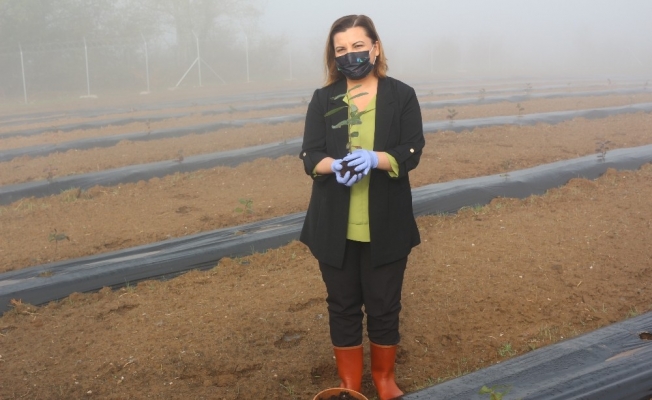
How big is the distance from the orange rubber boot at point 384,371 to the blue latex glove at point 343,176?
0.74 meters

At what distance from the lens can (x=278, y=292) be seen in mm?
4008

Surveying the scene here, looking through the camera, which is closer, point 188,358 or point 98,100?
point 188,358

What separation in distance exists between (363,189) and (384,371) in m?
0.76

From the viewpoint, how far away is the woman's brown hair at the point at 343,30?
8.18 ft

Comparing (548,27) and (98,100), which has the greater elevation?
(548,27)

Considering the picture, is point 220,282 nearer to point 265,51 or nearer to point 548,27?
point 265,51

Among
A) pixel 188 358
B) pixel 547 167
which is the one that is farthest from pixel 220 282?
pixel 547 167

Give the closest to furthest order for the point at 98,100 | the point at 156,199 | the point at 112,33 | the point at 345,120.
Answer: the point at 345,120 < the point at 156,199 < the point at 98,100 < the point at 112,33

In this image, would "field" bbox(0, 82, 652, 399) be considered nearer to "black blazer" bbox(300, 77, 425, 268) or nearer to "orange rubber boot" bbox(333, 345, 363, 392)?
"orange rubber boot" bbox(333, 345, 363, 392)

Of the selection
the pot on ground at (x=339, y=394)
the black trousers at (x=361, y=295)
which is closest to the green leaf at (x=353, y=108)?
the black trousers at (x=361, y=295)

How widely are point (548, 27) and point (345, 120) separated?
53.5m

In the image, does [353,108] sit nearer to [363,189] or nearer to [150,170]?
[363,189]

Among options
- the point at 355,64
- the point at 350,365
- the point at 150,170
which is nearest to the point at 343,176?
the point at 355,64

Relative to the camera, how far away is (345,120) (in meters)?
2.47
